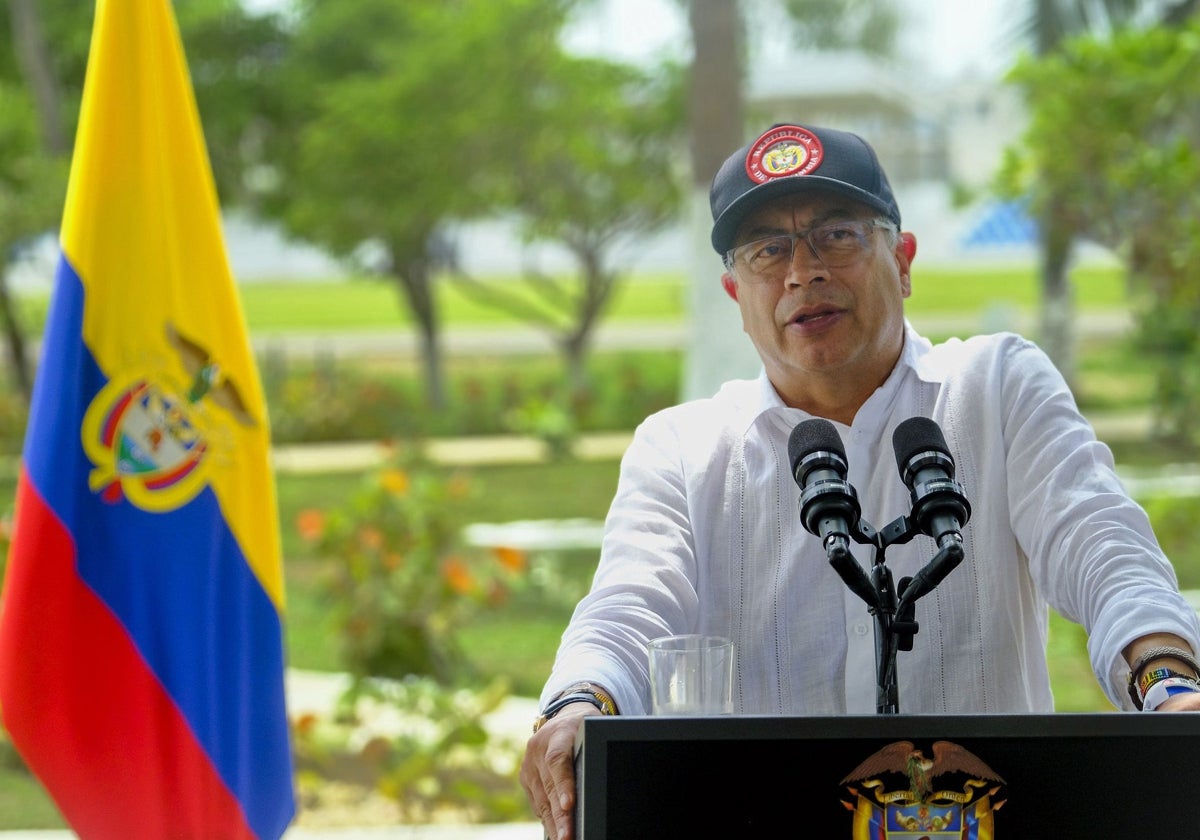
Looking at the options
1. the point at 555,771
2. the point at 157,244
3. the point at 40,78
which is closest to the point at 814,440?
the point at 555,771

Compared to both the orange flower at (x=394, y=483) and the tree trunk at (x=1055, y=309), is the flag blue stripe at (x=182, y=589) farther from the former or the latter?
the tree trunk at (x=1055, y=309)

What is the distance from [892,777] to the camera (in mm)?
1585

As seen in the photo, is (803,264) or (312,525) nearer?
(803,264)

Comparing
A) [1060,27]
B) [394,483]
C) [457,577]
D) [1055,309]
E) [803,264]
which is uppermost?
[1060,27]

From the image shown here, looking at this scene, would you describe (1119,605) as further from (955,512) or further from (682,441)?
(682,441)

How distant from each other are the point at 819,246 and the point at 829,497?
663 mm

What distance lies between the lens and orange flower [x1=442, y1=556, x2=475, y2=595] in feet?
21.6

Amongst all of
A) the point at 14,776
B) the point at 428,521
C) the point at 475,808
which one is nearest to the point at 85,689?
the point at 475,808

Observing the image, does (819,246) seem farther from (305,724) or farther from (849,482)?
(305,724)

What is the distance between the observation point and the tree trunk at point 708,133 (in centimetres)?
763

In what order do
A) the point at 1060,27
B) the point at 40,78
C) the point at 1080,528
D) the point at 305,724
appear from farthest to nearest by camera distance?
the point at 1060,27, the point at 40,78, the point at 305,724, the point at 1080,528

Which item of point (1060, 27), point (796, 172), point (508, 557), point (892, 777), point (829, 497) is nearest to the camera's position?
point (892, 777)

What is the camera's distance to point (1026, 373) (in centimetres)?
236

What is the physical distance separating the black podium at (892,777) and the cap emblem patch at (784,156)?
102 centimetres
